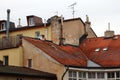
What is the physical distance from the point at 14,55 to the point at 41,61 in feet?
11.9

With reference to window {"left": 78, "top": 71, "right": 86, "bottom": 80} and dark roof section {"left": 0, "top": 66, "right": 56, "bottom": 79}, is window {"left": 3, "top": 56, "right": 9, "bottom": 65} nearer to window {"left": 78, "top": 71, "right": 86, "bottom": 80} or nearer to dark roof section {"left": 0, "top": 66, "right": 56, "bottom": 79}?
dark roof section {"left": 0, "top": 66, "right": 56, "bottom": 79}

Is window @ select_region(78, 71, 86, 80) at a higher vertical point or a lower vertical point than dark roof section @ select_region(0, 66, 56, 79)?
lower

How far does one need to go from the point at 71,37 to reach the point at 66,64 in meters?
11.7

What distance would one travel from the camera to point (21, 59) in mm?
45750

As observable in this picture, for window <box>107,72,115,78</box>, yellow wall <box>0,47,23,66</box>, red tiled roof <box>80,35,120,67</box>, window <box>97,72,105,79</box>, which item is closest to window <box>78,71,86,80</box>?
window <box>97,72,105,79</box>

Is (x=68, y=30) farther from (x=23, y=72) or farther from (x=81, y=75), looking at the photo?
(x=23, y=72)

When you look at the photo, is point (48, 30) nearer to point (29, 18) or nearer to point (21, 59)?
point (29, 18)

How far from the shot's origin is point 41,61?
44.1m

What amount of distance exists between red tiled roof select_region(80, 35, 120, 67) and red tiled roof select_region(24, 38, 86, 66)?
1.47 metres

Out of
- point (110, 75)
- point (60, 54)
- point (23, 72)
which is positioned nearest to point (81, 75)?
point (110, 75)

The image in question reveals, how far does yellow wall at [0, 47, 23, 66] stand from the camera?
4566cm

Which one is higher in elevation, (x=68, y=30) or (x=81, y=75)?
(x=68, y=30)


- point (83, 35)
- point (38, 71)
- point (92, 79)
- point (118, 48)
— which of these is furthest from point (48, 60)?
point (83, 35)

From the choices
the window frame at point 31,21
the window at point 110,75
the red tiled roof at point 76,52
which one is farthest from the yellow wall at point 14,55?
the window frame at point 31,21
